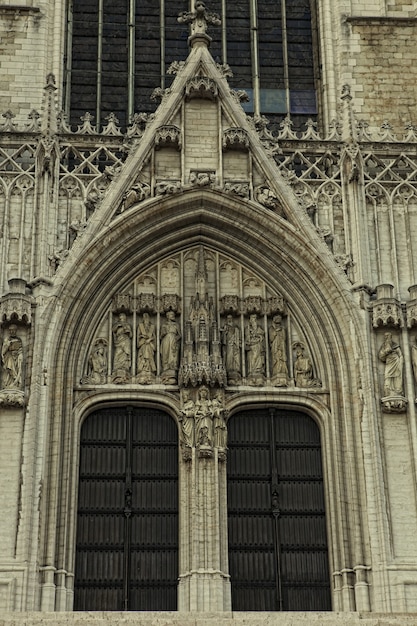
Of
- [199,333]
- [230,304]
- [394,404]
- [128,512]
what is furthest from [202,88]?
[128,512]

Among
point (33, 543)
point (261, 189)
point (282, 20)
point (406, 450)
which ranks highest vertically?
point (282, 20)

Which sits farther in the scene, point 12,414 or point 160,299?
point 160,299

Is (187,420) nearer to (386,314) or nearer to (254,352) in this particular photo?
(254,352)

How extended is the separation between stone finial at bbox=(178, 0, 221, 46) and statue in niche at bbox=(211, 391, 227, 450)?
6788mm

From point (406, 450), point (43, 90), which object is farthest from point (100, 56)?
point (406, 450)

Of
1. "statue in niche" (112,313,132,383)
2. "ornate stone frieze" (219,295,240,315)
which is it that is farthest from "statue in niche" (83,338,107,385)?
"ornate stone frieze" (219,295,240,315)

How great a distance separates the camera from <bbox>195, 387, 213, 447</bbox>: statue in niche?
773 inches

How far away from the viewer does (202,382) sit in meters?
19.9

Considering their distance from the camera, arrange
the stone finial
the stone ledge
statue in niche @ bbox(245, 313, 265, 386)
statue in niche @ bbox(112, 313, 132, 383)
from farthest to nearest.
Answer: the stone finial
statue in niche @ bbox(245, 313, 265, 386)
statue in niche @ bbox(112, 313, 132, 383)
the stone ledge

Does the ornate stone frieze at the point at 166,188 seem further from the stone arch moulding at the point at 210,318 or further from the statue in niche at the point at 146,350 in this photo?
the statue in niche at the point at 146,350

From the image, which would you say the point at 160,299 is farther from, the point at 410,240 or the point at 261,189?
the point at 410,240

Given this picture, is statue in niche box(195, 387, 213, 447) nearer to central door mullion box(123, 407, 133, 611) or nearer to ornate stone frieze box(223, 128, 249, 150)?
central door mullion box(123, 407, 133, 611)

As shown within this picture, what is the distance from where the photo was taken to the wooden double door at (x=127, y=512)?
1902cm

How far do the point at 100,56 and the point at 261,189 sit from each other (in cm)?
504
